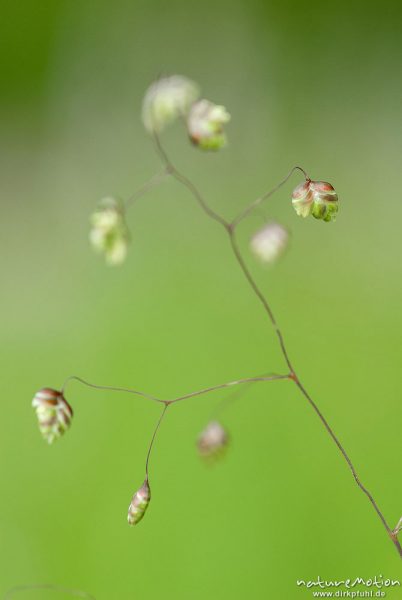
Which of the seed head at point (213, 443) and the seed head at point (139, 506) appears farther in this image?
the seed head at point (213, 443)

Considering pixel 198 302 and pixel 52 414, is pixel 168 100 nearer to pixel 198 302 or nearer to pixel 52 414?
pixel 52 414

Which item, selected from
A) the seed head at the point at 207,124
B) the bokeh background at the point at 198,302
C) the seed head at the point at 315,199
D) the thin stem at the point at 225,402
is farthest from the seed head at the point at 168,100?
the thin stem at the point at 225,402

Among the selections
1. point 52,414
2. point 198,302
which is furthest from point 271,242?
point 198,302

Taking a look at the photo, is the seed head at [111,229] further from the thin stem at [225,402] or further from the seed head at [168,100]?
the thin stem at [225,402]

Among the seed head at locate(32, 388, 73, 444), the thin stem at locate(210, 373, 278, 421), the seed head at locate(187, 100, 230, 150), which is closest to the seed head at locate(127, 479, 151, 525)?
the seed head at locate(32, 388, 73, 444)

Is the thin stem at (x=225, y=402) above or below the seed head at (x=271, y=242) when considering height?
above

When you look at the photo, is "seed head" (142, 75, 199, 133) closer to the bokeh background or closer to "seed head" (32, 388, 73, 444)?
"seed head" (32, 388, 73, 444)

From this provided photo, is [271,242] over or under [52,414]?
over
